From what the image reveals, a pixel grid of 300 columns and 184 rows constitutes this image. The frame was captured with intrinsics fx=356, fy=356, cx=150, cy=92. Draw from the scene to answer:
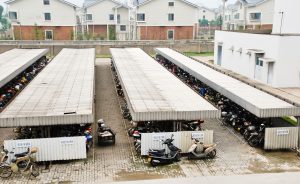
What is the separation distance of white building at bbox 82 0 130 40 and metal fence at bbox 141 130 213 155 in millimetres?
43661

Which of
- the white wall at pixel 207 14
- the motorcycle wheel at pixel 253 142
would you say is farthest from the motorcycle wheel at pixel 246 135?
the white wall at pixel 207 14

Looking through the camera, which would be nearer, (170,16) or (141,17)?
(141,17)

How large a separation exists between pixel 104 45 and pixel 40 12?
13.4 meters

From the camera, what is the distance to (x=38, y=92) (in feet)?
53.0

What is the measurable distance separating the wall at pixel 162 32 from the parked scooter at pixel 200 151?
41.7 m

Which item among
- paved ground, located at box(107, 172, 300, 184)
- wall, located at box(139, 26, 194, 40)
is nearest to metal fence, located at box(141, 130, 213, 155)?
paved ground, located at box(107, 172, 300, 184)

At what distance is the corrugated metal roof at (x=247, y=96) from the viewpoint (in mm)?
13477

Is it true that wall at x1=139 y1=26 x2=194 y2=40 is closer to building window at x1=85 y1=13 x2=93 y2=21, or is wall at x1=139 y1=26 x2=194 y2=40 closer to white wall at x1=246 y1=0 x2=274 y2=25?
building window at x1=85 y1=13 x2=93 y2=21

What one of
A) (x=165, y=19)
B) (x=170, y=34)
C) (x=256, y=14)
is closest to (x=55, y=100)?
(x=165, y=19)

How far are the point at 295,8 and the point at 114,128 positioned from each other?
1885cm

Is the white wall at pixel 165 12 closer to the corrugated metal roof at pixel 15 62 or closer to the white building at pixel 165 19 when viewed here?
the white building at pixel 165 19

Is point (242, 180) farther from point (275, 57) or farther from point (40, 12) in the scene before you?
point (40, 12)

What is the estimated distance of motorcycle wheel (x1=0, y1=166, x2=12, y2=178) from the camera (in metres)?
11.6

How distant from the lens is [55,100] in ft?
48.4
